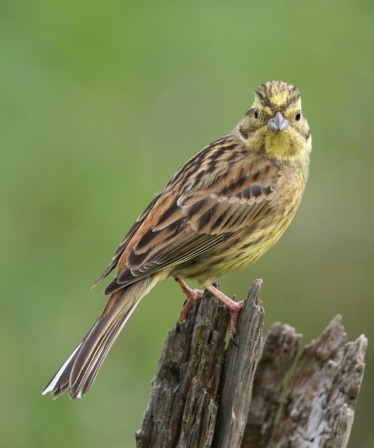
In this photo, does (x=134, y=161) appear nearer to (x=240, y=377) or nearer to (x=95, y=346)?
(x=95, y=346)

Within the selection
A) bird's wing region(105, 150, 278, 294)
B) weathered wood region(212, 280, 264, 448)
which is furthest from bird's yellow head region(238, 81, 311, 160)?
weathered wood region(212, 280, 264, 448)

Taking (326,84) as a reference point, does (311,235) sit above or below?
below

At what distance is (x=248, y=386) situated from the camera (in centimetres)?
582

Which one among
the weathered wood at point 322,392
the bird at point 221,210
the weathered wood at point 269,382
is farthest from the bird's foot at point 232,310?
the weathered wood at point 322,392

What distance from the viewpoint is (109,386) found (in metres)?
8.48

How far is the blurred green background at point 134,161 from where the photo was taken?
335 inches

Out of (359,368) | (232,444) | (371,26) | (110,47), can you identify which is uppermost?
(371,26)

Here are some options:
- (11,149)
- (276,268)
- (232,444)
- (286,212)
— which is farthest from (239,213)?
(11,149)

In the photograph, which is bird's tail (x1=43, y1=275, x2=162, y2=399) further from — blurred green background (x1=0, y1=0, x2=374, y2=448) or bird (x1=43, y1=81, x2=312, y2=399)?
blurred green background (x1=0, y1=0, x2=374, y2=448)

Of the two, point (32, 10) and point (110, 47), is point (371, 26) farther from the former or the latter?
point (32, 10)

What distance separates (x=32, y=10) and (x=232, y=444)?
615 centimetres

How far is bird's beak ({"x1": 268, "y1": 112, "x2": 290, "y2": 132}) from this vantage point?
7.23 meters

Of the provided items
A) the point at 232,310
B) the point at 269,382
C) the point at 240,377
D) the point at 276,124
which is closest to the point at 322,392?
the point at 269,382

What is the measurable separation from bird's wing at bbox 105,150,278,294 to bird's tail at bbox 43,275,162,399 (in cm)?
10
